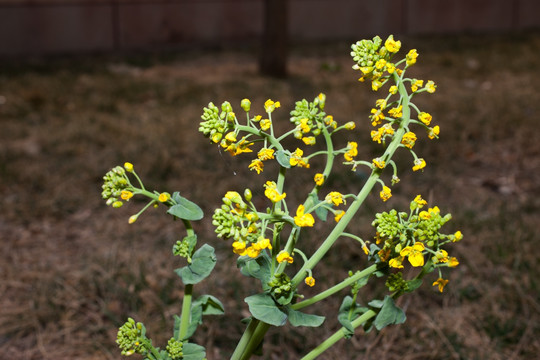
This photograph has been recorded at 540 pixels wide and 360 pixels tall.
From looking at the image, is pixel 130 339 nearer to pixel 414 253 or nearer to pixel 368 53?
pixel 414 253

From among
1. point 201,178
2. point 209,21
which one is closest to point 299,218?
point 201,178

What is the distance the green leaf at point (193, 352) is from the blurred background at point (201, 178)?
378mm

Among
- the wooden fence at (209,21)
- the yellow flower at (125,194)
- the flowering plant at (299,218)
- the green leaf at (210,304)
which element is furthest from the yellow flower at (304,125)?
the wooden fence at (209,21)

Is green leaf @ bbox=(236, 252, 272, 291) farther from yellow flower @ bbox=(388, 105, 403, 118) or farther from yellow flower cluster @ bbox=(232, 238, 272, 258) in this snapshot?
yellow flower @ bbox=(388, 105, 403, 118)

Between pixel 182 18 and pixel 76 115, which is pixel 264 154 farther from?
pixel 182 18

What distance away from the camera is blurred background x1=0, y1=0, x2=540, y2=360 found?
79.1 inches

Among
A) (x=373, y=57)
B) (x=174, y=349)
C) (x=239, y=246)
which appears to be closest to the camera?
(x=239, y=246)

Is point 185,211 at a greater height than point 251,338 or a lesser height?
greater

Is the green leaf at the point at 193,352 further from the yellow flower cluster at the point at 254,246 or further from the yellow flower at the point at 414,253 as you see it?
the yellow flower at the point at 414,253

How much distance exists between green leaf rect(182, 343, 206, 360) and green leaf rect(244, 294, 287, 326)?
0.21 meters

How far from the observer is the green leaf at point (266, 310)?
105 centimetres

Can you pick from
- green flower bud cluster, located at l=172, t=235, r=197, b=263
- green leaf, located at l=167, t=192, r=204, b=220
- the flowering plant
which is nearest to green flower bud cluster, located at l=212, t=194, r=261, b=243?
the flowering plant

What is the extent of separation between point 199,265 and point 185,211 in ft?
0.38

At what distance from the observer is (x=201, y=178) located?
139 inches
